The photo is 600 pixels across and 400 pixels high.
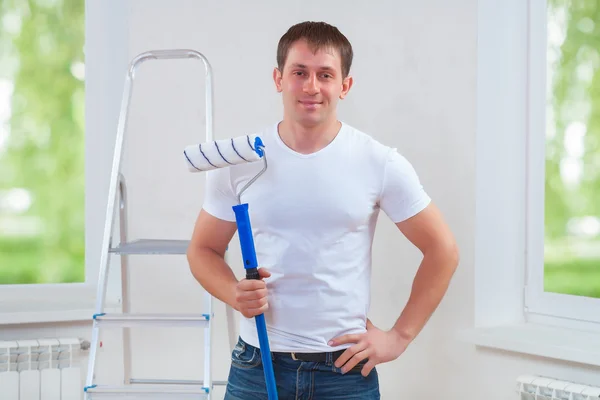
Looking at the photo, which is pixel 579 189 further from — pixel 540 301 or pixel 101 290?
pixel 101 290

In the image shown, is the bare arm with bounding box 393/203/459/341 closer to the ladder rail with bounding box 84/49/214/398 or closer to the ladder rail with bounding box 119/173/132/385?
the ladder rail with bounding box 84/49/214/398

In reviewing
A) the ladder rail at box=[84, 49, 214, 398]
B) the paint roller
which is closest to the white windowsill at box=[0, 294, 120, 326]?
the ladder rail at box=[84, 49, 214, 398]

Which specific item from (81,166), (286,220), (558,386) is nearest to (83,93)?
(81,166)

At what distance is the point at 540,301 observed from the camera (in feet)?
7.91

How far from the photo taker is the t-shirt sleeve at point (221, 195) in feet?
4.86

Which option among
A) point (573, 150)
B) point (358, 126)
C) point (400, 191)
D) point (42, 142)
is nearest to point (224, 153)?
point (400, 191)

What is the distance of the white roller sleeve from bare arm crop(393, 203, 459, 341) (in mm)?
362

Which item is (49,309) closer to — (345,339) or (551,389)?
(345,339)

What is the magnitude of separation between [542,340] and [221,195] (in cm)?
120

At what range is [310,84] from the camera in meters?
1.42

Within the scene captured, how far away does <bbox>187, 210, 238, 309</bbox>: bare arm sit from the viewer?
60.0 inches

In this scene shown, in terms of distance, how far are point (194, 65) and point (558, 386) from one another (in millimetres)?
1613

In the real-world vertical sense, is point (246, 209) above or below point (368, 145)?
below

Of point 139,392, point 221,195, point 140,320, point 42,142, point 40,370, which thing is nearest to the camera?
point 221,195
